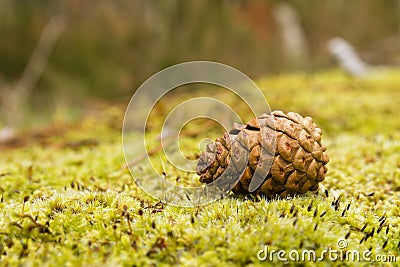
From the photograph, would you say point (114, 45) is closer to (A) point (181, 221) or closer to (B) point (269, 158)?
(B) point (269, 158)

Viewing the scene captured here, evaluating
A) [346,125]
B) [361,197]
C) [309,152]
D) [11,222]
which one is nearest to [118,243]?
[11,222]

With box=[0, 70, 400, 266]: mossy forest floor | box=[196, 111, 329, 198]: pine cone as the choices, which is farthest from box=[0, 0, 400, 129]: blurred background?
box=[196, 111, 329, 198]: pine cone

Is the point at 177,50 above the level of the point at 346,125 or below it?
above

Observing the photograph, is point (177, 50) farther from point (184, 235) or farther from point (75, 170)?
point (184, 235)

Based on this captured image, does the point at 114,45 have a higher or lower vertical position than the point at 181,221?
higher

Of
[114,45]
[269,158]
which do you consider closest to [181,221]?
[269,158]
